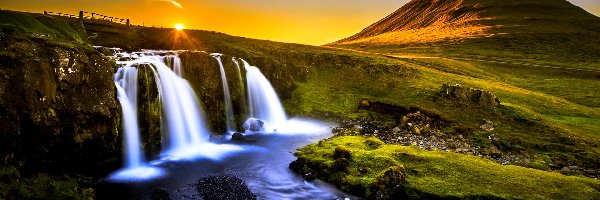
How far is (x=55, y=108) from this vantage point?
16531 millimetres

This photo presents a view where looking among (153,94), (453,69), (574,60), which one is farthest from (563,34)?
(153,94)

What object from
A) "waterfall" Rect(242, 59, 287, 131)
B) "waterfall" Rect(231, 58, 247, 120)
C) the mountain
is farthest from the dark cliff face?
the mountain

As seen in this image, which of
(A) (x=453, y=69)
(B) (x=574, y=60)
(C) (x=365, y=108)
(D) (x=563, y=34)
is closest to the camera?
(C) (x=365, y=108)

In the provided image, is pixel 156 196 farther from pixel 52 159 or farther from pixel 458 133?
pixel 458 133

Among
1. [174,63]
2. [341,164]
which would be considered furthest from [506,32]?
Answer: [341,164]

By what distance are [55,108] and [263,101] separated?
18049 mm

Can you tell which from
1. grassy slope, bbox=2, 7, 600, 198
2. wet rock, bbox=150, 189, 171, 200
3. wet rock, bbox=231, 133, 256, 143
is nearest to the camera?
wet rock, bbox=150, 189, 171, 200

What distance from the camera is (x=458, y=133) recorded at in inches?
1031

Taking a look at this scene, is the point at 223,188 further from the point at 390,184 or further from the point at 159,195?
the point at 390,184

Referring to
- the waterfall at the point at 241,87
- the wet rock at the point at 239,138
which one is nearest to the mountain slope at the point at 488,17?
the waterfall at the point at 241,87

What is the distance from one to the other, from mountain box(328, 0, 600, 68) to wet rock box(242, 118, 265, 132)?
8066 cm

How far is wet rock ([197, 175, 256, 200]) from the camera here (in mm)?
16061

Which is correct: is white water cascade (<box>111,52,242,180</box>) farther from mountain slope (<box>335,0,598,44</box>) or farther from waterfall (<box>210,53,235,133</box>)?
mountain slope (<box>335,0,598,44</box>)

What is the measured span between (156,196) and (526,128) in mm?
25300
